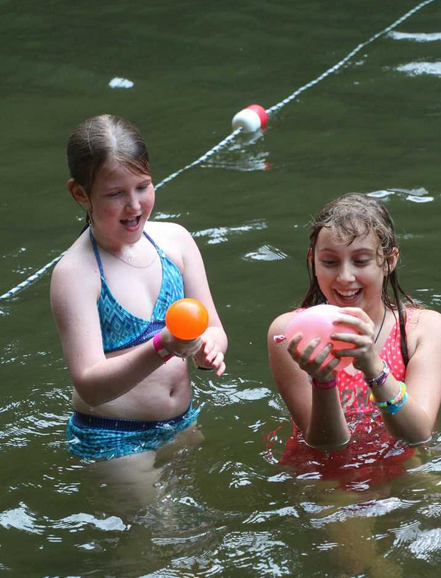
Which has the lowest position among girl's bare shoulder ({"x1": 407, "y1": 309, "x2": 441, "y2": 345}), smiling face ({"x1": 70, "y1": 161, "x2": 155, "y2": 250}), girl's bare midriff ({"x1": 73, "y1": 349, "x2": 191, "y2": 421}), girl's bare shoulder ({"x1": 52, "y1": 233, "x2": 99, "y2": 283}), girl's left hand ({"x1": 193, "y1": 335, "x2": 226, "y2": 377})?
girl's bare midriff ({"x1": 73, "y1": 349, "x2": 191, "y2": 421})

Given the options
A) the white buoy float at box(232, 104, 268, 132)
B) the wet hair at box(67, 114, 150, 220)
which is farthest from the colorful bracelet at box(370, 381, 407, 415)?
the white buoy float at box(232, 104, 268, 132)

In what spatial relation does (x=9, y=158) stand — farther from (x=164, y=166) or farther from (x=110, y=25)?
(x=110, y=25)

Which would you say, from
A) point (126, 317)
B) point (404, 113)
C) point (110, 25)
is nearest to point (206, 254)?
point (126, 317)

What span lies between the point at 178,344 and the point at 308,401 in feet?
2.28

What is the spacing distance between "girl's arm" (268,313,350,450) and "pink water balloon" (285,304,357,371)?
0.11 m

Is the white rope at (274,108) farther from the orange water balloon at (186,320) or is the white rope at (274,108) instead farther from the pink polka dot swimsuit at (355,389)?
the orange water balloon at (186,320)

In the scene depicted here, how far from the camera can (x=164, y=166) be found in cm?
759

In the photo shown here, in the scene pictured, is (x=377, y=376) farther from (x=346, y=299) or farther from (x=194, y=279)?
(x=194, y=279)

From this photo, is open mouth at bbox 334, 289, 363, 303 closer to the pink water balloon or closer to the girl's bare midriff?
the pink water balloon

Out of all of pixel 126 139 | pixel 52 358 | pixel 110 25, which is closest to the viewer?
pixel 126 139

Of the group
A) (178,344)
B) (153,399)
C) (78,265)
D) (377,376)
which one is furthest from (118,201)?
(377,376)

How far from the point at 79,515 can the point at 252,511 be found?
70cm

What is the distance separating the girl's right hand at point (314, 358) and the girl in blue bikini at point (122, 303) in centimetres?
35

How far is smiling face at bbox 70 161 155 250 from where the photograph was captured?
3490 millimetres
